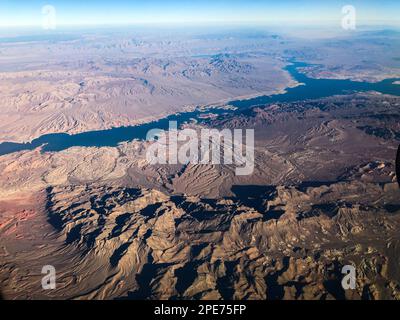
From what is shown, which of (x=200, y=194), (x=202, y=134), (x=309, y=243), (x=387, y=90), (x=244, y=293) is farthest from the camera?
(x=387, y=90)

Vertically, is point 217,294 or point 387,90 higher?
point 387,90

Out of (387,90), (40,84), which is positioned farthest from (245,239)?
(40,84)

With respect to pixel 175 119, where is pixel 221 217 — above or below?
below

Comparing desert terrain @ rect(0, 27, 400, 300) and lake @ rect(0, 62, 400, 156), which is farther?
lake @ rect(0, 62, 400, 156)

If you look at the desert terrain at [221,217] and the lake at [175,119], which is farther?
the lake at [175,119]

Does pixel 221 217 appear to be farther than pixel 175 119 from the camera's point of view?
No

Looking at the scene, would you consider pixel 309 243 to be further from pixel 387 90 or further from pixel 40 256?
pixel 387 90

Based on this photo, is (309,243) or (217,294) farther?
(309,243)

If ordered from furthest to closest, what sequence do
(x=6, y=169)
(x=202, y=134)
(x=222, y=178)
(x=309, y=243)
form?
(x=202, y=134) → (x=6, y=169) → (x=222, y=178) → (x=309, y=243)
